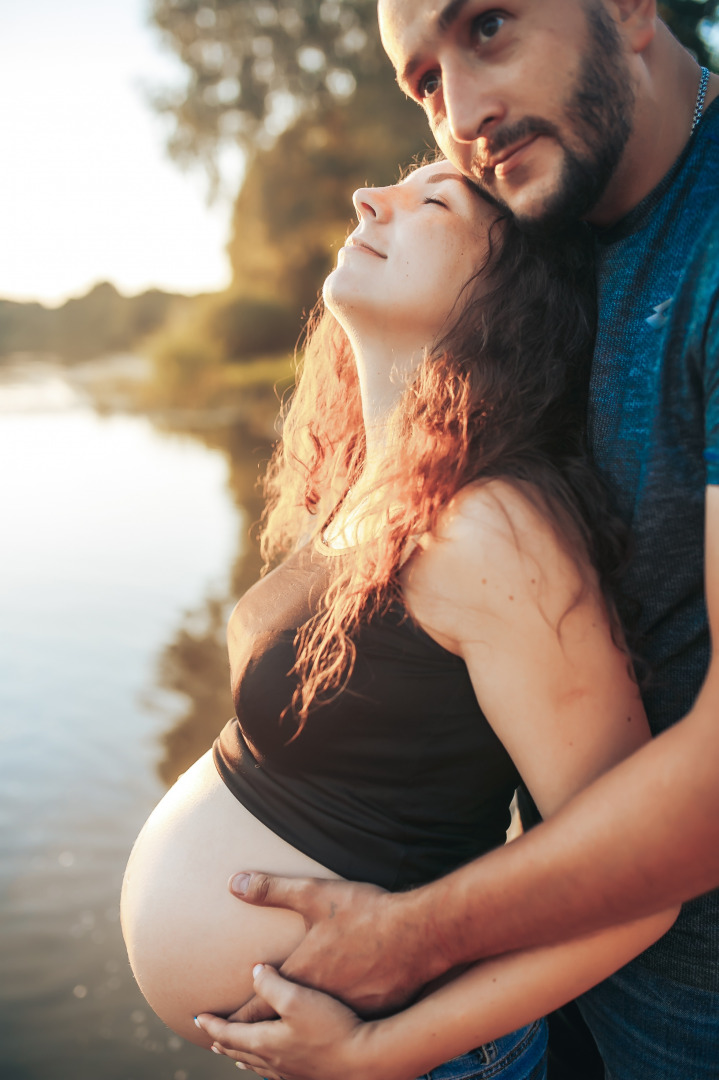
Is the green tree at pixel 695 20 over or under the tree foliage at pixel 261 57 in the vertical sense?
under

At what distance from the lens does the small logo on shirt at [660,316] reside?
1.09 meters

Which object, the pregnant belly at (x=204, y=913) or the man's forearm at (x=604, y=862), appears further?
the pregnant belly at (x=204, y=913)

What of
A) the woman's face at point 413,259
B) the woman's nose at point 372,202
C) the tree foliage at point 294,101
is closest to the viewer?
the woman's face at point 413,259

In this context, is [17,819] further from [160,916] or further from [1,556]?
[1,556]

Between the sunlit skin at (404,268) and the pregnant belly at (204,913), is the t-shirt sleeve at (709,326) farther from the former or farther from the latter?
the pregnant belly at (204,913)

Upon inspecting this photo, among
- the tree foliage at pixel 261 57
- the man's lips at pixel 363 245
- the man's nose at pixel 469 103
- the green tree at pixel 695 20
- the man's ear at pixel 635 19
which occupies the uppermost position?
the tree foliage at pixel 261 57

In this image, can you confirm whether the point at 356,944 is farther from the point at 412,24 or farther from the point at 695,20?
the point at 695,20

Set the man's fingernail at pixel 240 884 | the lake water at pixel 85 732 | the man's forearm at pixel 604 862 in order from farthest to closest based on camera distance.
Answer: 1. the lake water at pixel 85 732
2. the man's fingernail at pixel 240 884
3. the man's forearm at pixel 604 862

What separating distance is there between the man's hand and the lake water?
1276mm

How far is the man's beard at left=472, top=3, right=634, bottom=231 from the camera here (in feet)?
3.77

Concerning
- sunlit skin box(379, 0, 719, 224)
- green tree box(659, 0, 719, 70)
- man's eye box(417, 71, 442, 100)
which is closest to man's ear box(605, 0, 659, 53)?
sunlit skin box(379, 0, 719, 224)

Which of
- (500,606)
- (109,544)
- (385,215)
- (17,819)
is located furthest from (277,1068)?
(109,544)

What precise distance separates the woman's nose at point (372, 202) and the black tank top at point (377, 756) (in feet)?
2.32

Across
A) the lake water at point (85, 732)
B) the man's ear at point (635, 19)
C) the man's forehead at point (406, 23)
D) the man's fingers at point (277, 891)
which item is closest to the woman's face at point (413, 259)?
the man's forehead at point (406, 23)
